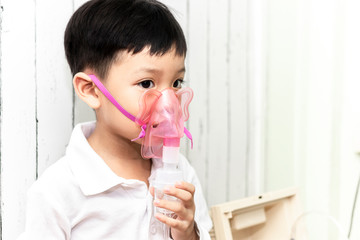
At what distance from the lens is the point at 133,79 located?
0.78 metres

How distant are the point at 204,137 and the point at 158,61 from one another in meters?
0.48

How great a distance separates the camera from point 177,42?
822 millimetres

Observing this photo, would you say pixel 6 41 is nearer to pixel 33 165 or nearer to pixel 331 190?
pixel 33 165

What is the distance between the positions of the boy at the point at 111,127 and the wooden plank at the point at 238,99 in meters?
0.46

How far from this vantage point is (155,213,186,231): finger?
2.44 ft

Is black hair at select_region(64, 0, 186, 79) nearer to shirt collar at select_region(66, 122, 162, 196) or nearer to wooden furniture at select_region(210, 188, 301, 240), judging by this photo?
shirt collar at select_region(66, 122, 162, 196)

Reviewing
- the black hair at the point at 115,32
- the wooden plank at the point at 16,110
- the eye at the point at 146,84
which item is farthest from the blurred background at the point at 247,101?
the eye at the point at 146,84

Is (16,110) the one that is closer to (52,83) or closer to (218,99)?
(52,83)

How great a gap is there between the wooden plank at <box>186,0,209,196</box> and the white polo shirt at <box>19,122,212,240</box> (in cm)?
39

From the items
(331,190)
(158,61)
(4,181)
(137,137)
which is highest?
(158,61)

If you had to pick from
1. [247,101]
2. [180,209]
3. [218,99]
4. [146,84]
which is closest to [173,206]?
[180,209]

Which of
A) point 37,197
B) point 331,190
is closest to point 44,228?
point 37,197

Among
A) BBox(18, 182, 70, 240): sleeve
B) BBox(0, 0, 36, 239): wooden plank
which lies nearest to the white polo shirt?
BBox(18, 182, 70, 240): sleeve

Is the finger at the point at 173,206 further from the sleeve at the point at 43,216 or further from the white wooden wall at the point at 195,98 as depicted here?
the white wooden wall at the point at 195,98
